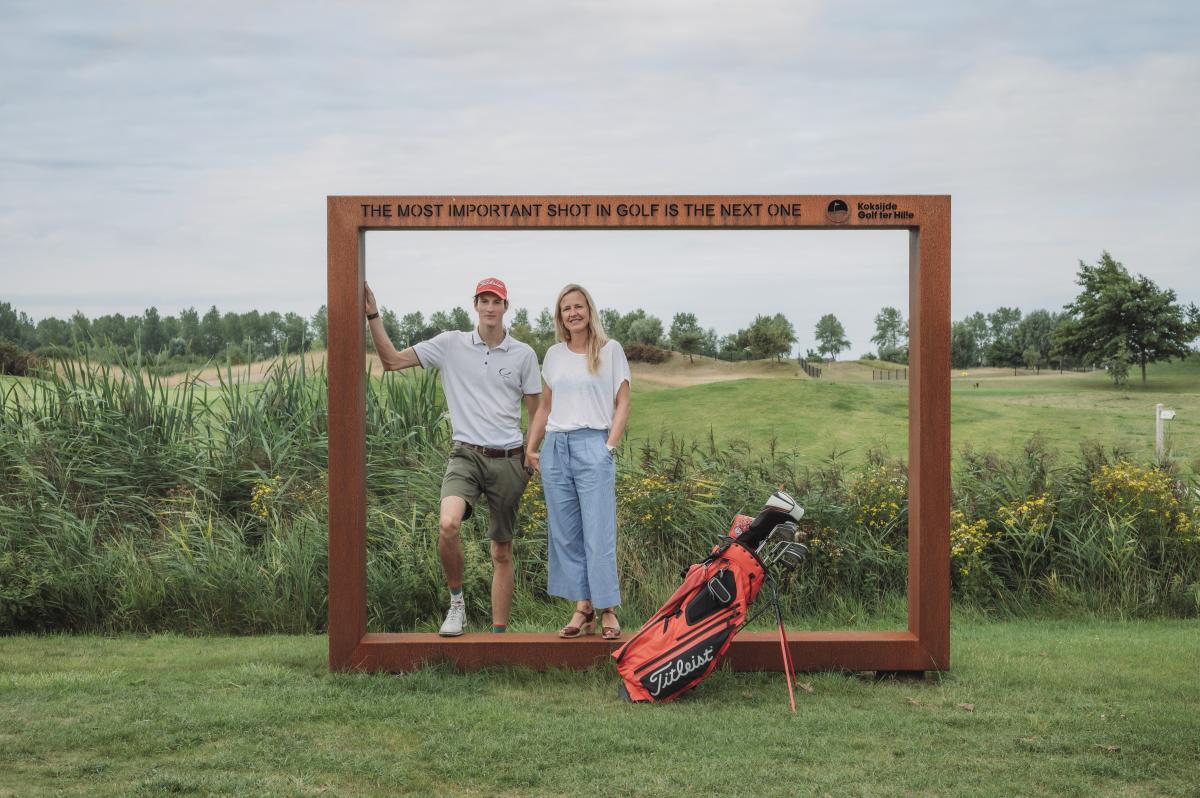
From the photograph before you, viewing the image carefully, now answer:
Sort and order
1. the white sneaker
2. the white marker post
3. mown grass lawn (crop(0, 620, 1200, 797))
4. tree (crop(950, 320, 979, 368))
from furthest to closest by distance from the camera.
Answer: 1. tree (crop(950, 320, 979, 368))
2. the white marker post
3. the white sneaker
4. mown grass lawn (crop(0, 620, 1200, 797))

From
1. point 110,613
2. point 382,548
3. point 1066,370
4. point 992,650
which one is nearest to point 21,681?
point 110,613

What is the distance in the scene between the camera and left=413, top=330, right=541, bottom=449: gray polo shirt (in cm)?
559

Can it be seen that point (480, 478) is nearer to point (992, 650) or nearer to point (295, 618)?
point (295, 618)

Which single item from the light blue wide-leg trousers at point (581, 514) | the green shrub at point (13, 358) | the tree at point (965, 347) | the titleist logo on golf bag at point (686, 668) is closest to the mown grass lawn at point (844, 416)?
the green shrub at point (13, 358)

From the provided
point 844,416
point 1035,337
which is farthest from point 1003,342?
point 844,416

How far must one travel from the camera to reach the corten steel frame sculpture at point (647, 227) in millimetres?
5559

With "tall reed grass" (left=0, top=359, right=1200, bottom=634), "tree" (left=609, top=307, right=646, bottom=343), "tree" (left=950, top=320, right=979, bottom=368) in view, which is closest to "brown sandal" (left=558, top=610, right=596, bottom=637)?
"tall reed grass" (left=0, top=359, right=1200, bottom=634)

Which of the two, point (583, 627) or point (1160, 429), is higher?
point (1160, 429)

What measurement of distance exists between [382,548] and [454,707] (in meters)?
2.57

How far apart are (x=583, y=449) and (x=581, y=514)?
1.22ft

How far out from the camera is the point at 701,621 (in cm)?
510

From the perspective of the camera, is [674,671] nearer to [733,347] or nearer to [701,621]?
[701,621]

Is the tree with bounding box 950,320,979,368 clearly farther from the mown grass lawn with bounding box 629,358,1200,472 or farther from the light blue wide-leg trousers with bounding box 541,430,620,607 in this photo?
the light blue wide-leg trousers with bounding box 541,430,620,607

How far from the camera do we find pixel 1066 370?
4888 cm
